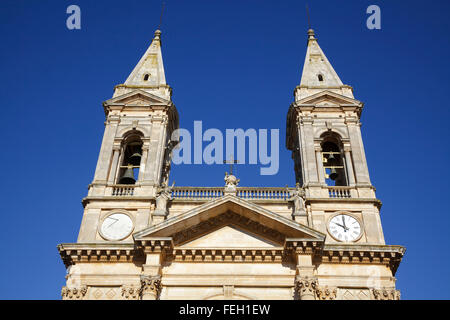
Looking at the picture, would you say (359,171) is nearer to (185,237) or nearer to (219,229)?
(219,229)

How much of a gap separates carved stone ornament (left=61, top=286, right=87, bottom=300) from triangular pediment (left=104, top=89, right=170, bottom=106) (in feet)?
35.3

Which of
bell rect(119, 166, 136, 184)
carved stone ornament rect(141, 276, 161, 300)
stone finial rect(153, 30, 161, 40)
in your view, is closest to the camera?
carved stone ornament rect(141, 276, 161, 300)

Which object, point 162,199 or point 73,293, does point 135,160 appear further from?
point 73,293

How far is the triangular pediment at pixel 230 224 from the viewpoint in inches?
776

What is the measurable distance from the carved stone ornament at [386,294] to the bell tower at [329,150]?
2419mm

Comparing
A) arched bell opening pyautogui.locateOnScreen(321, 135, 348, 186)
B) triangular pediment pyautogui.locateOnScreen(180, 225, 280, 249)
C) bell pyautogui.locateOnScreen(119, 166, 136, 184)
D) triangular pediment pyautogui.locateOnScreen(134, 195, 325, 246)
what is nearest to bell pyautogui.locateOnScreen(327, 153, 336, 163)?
arched bell opening pyautogui.locateOnScreen(321, 135, 348, 186)

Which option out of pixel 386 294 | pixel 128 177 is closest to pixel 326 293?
pixel 386 294

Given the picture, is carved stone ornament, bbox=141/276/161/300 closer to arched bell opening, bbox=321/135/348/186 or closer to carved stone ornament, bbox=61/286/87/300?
carved stone ornament, bbox=61/286/87/300

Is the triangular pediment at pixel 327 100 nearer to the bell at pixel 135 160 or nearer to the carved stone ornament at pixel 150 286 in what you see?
the bell at pixel 135 160

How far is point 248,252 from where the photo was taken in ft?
65.2

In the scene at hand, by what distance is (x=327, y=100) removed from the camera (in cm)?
2625

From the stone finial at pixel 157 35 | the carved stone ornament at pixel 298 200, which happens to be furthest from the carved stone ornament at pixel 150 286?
the stone finial at pixel 157 35

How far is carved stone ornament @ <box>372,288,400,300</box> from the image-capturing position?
1870 centimetres
